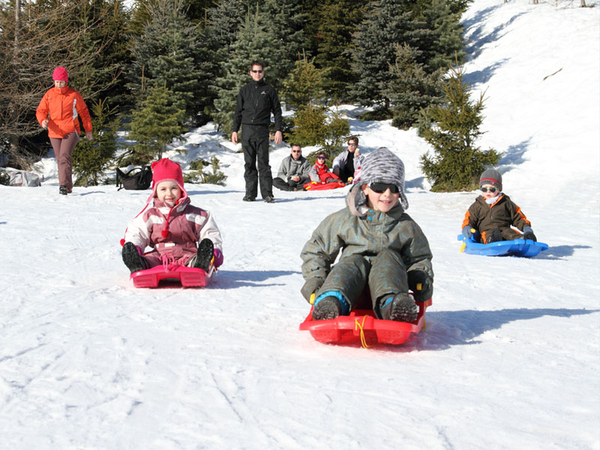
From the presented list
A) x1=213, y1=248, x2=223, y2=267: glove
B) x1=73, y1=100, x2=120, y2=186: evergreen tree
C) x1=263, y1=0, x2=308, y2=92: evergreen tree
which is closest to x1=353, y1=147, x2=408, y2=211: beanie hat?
x1=213, y1=248, x2=223, y2=267: glove

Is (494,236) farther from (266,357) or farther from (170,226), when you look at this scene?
(266,357)

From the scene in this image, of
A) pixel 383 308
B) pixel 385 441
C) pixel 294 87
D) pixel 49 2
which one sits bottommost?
pixel 385 441

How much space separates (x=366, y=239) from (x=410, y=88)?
52.4 feet

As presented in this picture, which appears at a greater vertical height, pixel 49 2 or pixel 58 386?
pixel 49 2

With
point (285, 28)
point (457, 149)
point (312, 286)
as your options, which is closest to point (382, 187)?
point (312, 286)

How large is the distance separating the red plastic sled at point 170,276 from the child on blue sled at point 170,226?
202 mm

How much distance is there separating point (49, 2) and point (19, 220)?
13.2 metres

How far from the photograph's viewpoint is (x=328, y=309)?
7.92ft

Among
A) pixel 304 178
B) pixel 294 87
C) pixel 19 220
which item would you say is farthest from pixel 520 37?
pixel 19 220

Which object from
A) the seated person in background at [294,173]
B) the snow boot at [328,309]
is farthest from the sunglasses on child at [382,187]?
the seated person in background at [294,173]

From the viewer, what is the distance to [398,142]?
17438mm

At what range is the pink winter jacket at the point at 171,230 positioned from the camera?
3908 mm

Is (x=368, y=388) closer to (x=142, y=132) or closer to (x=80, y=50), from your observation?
(x=142, y=132)

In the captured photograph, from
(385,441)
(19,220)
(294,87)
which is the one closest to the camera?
(385,441)
